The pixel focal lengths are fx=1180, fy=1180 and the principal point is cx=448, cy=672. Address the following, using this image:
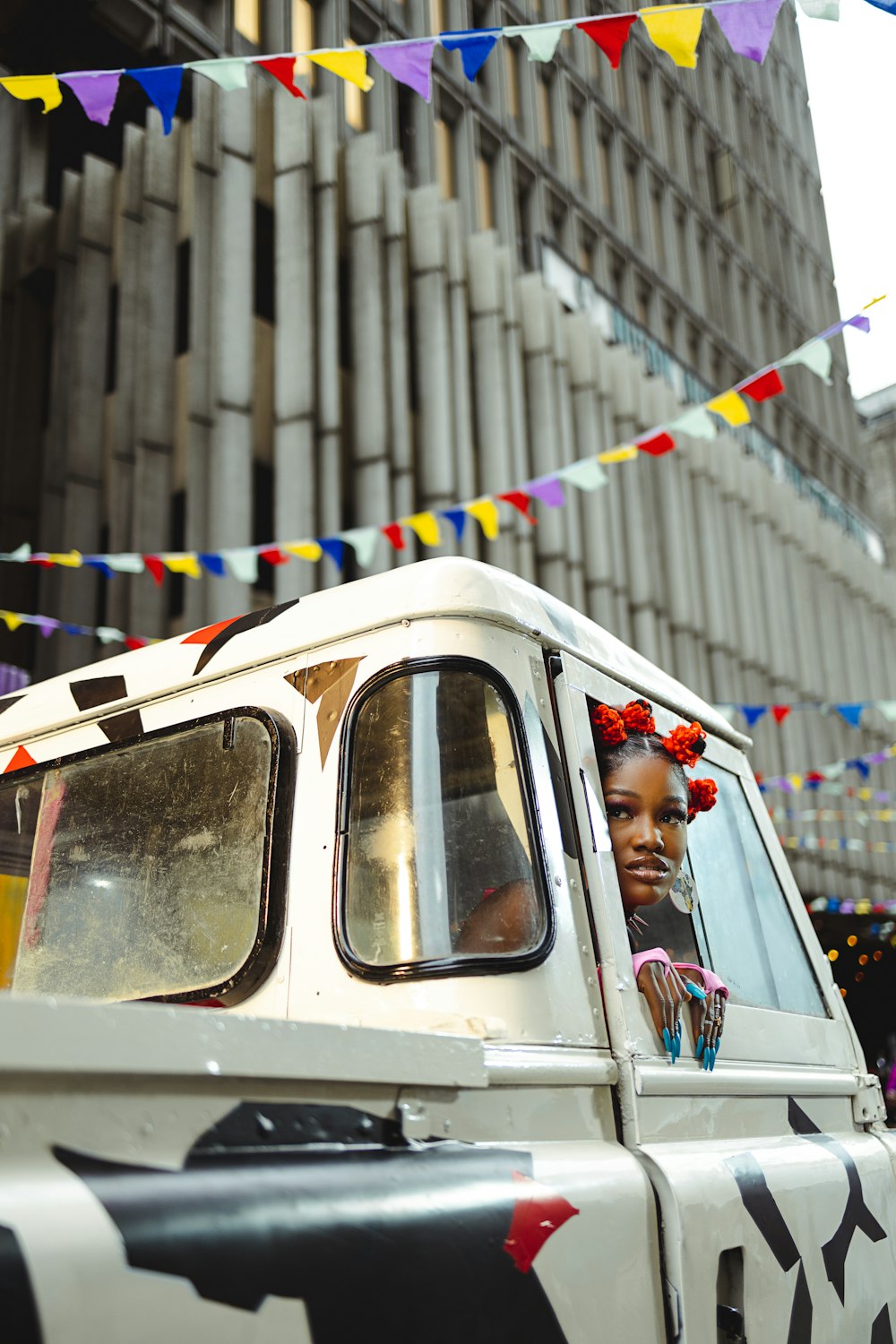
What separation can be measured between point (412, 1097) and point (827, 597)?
2417 centimetres

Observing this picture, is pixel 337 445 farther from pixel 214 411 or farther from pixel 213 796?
pixel 213 796

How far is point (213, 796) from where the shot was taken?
2518 mm

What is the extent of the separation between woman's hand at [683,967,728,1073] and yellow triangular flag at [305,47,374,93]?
3280 millimetres

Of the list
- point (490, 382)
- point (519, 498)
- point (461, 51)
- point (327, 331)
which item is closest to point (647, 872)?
point (461, 51)

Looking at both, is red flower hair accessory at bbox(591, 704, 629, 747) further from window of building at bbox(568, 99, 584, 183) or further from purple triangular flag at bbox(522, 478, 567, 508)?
window of building at bbox(568, 99, 584, 183)

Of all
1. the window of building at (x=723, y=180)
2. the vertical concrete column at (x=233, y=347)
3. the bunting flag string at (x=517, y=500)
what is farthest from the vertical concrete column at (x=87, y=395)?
the window of building at (x=723, y=180)

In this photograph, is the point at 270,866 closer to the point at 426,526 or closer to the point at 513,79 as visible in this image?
the point at 426,526

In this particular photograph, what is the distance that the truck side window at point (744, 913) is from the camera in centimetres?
296

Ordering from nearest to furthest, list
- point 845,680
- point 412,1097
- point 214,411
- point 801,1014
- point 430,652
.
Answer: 1. point 412,1097
2. point 430,652
3. point 801,1014
4. point 214,411
5. point 845,680

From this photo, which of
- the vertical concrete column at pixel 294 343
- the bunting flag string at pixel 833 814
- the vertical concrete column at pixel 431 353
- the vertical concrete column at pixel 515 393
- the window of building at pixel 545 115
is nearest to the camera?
the vertical concrete column at pixel 294 343

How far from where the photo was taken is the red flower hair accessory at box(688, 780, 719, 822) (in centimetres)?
294

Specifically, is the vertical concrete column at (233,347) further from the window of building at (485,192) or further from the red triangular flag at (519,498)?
the window of building at (485,192)

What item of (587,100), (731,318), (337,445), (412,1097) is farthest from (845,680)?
(412,1097)

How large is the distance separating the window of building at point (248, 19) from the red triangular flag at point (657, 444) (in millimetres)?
10816
